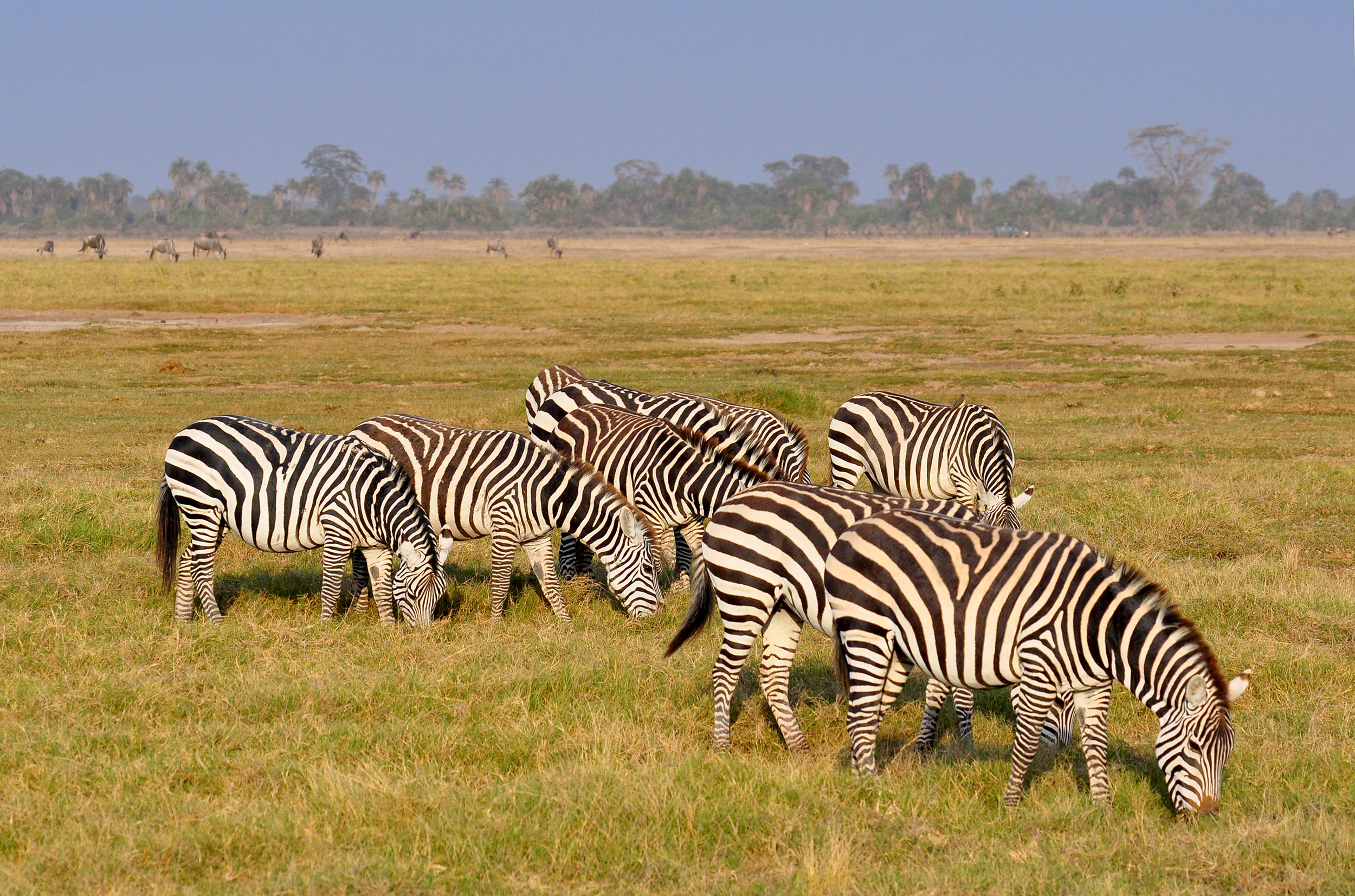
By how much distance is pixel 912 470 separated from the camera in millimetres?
10398

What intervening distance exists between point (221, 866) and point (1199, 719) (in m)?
3.54

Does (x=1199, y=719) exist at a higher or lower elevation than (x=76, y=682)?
higher

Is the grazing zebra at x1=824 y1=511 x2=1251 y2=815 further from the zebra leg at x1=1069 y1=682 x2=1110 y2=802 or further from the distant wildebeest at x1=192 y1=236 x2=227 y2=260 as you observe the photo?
the distant wildebeest at x1=192 y1=236 x2=227 y2=260

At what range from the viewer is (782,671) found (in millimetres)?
6277

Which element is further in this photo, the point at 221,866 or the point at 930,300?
the point at 930,300

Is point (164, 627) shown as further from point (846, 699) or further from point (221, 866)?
point (846, 699)

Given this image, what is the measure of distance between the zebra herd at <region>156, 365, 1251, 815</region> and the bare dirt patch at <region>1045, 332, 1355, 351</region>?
54.5ft

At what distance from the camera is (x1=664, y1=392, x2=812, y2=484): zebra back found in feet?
31.8

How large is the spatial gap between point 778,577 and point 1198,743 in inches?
74.6

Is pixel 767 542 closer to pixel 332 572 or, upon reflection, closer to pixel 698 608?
pixel 698 608

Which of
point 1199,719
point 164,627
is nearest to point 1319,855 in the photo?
point 1199,719

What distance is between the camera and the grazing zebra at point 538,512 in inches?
334

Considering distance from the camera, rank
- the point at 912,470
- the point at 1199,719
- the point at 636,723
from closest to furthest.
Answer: the point at 1199,719, the point at 636,723, the point at 912,470

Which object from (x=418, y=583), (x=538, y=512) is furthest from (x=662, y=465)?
(x=418, y=583)
